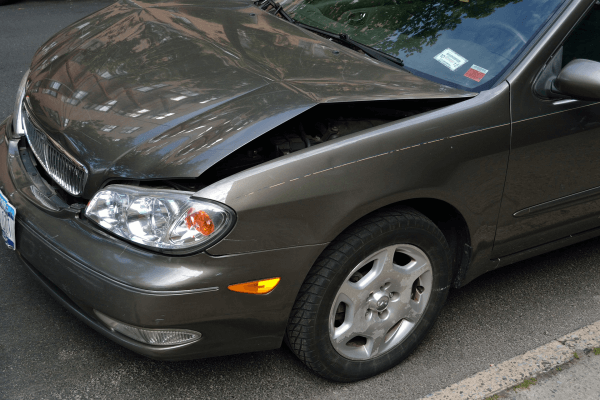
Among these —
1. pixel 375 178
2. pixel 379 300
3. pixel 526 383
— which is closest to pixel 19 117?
pixel 375 178

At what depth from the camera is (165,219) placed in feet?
6.34

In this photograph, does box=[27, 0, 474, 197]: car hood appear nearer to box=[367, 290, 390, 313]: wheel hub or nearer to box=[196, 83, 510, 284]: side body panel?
box=[196, 83, 510, 284]: side body panel

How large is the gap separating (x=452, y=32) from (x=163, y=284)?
1.70 metres

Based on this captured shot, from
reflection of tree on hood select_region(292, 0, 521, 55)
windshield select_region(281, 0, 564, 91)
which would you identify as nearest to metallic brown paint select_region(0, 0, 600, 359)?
windshield select_region(281, 0, 564, 91)

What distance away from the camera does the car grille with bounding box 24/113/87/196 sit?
2.18 metres

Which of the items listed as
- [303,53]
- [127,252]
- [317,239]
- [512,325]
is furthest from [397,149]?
[512,325]

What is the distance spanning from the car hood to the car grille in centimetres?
4

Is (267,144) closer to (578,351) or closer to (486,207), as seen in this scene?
(486,207)

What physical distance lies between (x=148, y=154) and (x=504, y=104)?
4.48 feet

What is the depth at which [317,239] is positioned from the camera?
6.66 feet

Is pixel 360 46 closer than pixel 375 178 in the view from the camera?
No

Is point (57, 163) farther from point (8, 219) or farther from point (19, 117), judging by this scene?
point (19, 117)

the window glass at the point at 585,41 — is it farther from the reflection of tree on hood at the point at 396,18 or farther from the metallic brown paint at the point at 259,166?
the reflection of tree on hood at the point at 396,18

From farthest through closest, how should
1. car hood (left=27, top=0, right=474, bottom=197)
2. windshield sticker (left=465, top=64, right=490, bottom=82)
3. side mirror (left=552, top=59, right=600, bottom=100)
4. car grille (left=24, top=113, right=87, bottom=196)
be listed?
windshield sticker (left=465, top=64, right=490, bottom=82) → side mirror (left=552, top=59, right=600, bottom=100) → car grille (left=24, top=113, right=87, bottom=196) → car hood (left=27, top=0, right=474, bottom=197)
